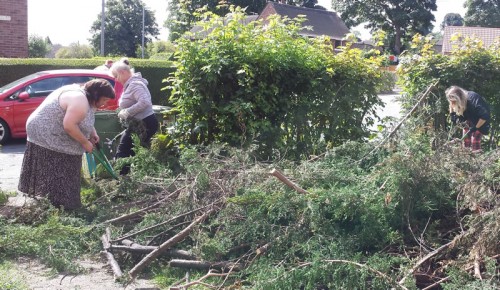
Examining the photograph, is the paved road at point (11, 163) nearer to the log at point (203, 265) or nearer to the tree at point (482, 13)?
the log at point (203, 265)

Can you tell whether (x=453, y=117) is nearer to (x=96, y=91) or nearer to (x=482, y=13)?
(x=96, y=91)

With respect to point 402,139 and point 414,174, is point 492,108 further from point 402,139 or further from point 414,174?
point 414,174

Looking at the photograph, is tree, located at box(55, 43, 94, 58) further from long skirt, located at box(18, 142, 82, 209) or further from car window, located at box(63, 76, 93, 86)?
long skirt, located at box(18, 142, 82, 209)

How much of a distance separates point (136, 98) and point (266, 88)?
64.7 inches

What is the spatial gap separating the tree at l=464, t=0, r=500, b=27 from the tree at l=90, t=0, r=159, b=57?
40770 millimetres

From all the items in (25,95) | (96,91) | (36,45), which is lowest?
(25,95)

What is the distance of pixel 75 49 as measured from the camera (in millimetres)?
45938

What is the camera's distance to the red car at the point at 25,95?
13.3m

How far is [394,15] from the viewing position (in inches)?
2466

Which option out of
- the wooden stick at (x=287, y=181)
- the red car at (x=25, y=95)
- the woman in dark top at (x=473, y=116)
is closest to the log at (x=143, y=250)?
the wooden stick at (x=287, y=181)

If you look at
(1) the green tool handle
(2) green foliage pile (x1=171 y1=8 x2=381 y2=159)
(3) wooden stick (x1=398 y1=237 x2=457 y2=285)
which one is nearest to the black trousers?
(2) green foliage pile (x1=171 y1=8 x2=381 y2=159)

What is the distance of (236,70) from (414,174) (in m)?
2.94

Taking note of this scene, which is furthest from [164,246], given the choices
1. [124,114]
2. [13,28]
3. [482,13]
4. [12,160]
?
[482,13]

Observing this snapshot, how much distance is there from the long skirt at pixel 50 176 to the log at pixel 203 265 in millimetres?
1905
